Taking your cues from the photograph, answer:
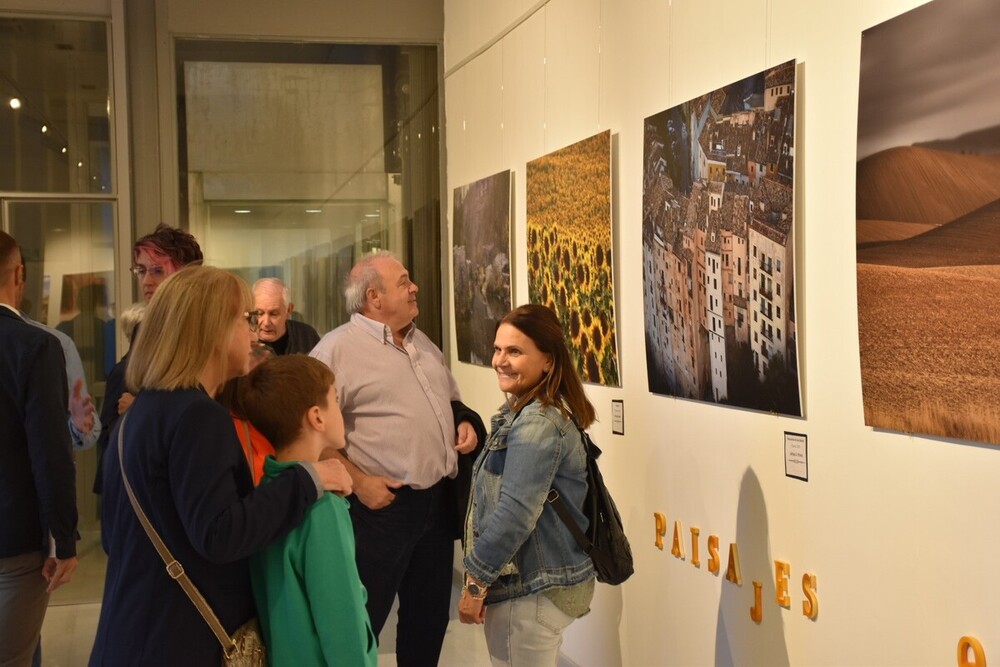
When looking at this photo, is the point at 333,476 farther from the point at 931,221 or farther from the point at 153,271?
the point at 153,271

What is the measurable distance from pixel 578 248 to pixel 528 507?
7.17 ft

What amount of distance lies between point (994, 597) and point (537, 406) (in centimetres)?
141

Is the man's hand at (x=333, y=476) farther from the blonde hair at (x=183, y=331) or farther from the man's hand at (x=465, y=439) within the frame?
the man's hand at (x=465, y=439)

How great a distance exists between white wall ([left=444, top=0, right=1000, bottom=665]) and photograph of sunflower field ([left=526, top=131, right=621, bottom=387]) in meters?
0.08

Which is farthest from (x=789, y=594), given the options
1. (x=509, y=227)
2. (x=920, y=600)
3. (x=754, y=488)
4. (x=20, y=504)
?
(x=509, y=227)

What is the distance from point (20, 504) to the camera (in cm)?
377

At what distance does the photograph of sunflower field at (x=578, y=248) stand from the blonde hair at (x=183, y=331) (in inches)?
108

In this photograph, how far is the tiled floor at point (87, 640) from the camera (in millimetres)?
6059

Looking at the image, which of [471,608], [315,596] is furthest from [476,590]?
[315,596]

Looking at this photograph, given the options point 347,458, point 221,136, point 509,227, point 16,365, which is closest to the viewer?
point 16,365

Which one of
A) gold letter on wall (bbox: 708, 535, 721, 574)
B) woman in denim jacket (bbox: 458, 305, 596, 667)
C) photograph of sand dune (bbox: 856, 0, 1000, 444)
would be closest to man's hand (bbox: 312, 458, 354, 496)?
woman in denim jacket (bbox: 458, 305, 596, 667)

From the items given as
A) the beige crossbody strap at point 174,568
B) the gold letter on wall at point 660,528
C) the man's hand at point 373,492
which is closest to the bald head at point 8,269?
the man's hand at point 373,492

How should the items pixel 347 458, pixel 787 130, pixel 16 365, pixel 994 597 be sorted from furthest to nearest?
pixel 347 458 → pixel 16 365 → pixel 787 130 → pixel 994 597

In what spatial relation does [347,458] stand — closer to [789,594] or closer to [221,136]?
[789,594]
